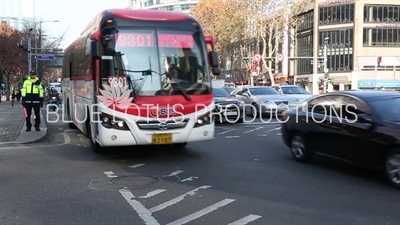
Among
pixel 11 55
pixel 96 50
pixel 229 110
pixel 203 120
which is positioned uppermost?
pixel 11 55

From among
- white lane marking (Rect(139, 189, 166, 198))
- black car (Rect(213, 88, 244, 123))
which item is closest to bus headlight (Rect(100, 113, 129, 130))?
white lane marking (Rect(139, 189, 166, 198))

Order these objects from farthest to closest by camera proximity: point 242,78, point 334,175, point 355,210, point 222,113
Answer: point 242,78 < point 222,113 < point 334,175 < point 355,210

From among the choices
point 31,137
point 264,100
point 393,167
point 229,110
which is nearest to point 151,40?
point 393,167

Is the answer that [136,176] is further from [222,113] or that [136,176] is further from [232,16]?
[232,16]

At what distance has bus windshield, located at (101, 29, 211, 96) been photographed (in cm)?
885

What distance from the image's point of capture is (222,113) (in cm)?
1762

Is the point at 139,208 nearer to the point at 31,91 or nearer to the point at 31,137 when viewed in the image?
the point at 31,137

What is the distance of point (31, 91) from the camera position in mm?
13789

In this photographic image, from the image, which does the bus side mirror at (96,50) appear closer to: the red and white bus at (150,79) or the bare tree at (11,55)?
the red and white bus at (150,79)

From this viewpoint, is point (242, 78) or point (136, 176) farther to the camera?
point (242, 78)

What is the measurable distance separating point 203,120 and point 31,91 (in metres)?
7.04

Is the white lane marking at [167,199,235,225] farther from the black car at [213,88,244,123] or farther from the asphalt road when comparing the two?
the black car at [213,88,244,123]

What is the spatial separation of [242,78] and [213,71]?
237ft

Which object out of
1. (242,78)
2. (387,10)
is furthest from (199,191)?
(242,78)
